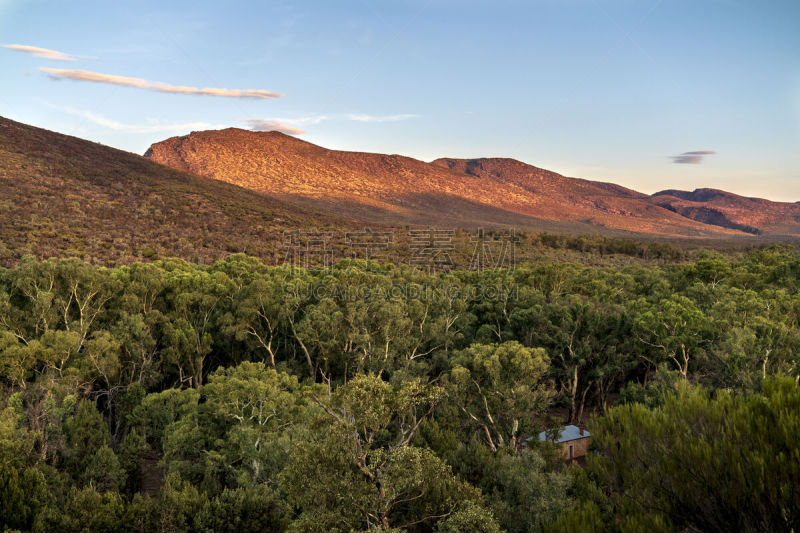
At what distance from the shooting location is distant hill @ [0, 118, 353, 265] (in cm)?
4434

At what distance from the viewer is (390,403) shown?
968 cm

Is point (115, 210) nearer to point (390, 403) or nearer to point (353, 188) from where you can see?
point (390, 403)

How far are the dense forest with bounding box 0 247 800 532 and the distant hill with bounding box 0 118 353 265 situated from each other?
15941 millimetres

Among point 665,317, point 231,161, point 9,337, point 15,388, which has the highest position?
point 231,161

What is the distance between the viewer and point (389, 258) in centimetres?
6119

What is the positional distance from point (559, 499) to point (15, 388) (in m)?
27.0

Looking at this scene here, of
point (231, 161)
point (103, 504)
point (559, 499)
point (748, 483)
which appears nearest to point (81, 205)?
point (103, 504)

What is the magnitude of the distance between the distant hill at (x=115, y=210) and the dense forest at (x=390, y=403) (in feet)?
52.3

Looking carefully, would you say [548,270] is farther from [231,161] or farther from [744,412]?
[231,161]

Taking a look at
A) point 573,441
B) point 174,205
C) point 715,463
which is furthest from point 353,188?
point 715,463

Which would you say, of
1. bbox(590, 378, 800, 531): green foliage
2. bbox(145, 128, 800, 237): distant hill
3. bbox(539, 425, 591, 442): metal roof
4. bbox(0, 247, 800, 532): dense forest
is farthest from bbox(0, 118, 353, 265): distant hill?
bbox(145, 128, 800, 237): distant hill

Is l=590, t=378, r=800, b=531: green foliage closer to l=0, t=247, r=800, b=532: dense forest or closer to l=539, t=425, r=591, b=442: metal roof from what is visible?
l=0, t=247, r=800, b=532: dense forest

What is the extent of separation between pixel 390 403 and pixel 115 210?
211ft

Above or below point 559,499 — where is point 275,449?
below
